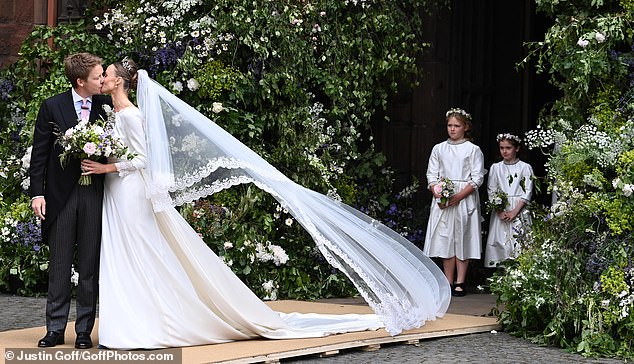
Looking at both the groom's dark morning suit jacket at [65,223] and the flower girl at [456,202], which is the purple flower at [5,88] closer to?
the flower girl at [456,202]

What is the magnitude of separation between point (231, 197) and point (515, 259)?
9.55 feet

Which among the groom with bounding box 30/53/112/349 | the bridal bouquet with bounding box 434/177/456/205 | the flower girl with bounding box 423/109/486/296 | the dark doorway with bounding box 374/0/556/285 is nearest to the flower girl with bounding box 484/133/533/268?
the flower girl with bounding box 423/109/486/296

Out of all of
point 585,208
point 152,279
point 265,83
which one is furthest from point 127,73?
point 265,83

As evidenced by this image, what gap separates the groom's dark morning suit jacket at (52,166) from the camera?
7500 millimetres

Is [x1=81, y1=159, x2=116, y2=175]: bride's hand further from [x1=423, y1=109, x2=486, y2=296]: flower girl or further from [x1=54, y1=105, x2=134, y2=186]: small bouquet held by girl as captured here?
[x1=423, y1=109, x2=486, y2=296]: flower girl

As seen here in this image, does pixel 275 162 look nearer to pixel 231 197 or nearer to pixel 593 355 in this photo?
pixel 231 197

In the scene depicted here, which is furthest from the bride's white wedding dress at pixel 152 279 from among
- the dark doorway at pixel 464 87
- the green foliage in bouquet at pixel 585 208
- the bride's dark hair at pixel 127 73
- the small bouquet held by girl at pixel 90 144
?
the dark doorway at pixel 464 87

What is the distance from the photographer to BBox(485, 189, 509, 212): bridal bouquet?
37.3 ft

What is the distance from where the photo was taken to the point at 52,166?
24.8 ft

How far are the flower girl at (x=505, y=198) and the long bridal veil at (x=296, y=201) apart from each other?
9.01 feet

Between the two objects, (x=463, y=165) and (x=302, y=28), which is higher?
(x=302, y=28)

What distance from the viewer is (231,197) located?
10906mm

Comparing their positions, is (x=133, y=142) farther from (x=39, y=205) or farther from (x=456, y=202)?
(x=456, y=202)

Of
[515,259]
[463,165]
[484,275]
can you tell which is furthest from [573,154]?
[484,275]
